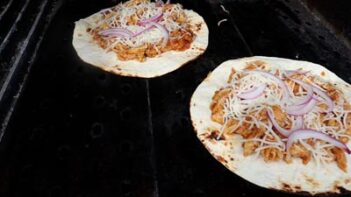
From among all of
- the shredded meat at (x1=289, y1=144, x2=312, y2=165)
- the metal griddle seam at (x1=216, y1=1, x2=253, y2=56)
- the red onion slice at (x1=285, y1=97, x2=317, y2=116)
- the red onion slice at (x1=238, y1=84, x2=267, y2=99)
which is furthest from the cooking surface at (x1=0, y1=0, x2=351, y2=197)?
the red onion slice at (x1=285, y1=97, x2=317, y2=116)

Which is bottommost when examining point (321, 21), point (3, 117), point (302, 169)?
point (3, 117)

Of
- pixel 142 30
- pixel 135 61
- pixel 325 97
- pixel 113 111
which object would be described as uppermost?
pixel 325 97

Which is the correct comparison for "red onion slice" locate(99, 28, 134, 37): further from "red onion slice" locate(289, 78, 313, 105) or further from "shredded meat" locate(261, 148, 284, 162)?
"shredded meat" locate(261, 148, 284, 162)

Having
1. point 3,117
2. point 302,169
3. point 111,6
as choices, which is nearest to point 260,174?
point 302,169

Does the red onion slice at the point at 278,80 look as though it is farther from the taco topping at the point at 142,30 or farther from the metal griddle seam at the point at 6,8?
the metal griddle seam at the point at 6,8

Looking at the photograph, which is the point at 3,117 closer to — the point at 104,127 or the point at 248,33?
the point at 104,127

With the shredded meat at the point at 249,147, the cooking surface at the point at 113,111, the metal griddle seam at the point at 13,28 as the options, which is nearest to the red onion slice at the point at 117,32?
the cooking surface at the point at 113,111

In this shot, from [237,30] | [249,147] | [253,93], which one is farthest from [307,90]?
[237,30]

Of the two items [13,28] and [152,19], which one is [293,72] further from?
[13,28]
